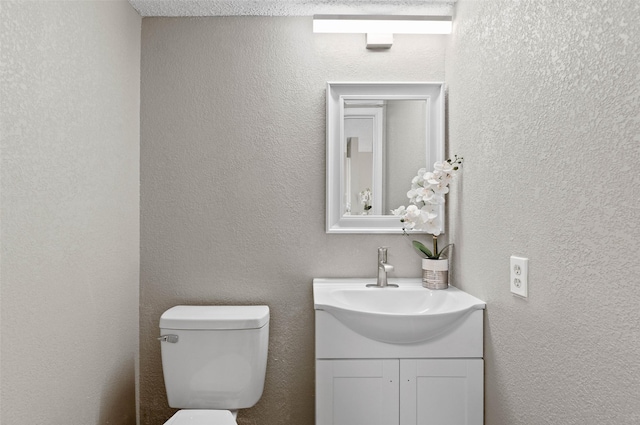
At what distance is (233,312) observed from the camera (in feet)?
5.95

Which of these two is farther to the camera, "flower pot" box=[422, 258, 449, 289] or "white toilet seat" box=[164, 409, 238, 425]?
"flower pot" box=[422, 258, 449, 289]

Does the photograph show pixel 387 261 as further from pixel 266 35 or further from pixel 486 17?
pixel 266 35

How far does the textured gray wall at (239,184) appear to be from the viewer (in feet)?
6.60

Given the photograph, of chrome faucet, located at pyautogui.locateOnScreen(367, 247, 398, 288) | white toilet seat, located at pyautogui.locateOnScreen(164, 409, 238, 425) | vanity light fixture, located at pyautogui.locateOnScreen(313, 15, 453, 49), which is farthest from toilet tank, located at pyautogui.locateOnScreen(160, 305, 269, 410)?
vanity light fixture, located at pyautogui.locateOnScreen(313, 15, 453, 49)

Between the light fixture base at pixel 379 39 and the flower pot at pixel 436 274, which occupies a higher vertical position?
the light fixture base at pixel 379 39

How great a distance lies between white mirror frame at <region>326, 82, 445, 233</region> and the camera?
1.99 m

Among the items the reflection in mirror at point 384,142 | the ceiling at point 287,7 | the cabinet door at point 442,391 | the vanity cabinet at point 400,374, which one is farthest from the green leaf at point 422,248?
the ceiling at point 287,7

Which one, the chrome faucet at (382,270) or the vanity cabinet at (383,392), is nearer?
the vanity cabinet at (383,392)

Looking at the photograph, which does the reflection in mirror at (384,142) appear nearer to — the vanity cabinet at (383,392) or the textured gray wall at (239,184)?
the textured gray wall at (239,184)

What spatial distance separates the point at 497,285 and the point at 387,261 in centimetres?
62

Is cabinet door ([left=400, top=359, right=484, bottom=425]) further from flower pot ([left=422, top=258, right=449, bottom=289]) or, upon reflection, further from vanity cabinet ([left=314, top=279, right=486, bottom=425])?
flower pot ([left=422, top=258, right=449, bottom=289])

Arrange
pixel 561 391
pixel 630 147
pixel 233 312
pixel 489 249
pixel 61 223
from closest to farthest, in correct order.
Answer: pixel 630 147
pixel 561 391
pixel 61 223
pixel 489 249
pixel 233 312

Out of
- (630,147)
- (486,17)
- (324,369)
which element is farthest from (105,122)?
(630,147)

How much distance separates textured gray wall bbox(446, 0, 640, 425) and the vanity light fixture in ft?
1.09
